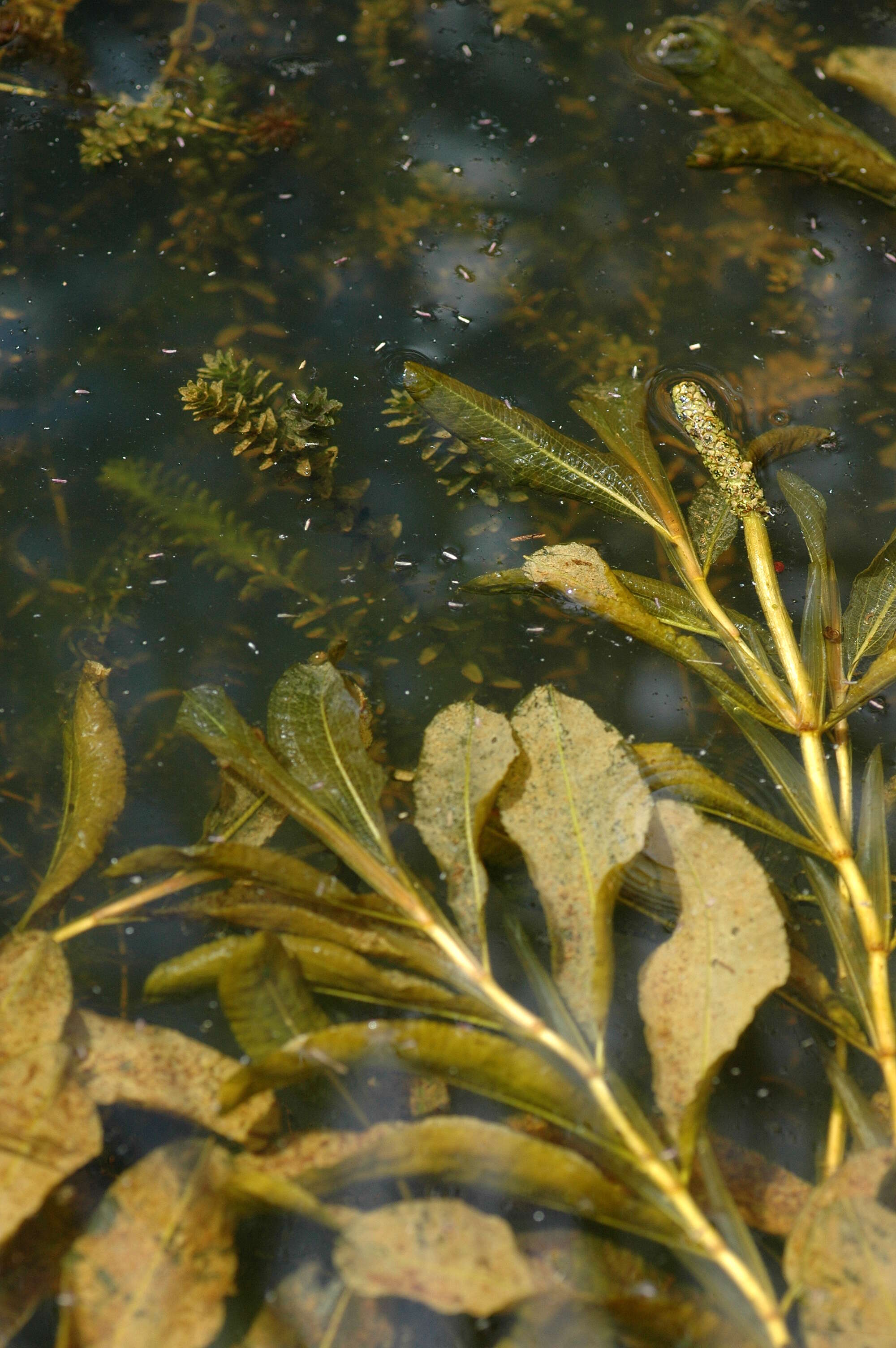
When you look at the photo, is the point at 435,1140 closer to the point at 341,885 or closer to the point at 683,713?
the point at 341,885

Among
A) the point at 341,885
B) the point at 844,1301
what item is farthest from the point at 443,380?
the point at 844,1301

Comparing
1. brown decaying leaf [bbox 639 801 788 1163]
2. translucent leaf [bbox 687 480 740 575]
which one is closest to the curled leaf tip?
translucent leaf [bbox 687 480 740 575]

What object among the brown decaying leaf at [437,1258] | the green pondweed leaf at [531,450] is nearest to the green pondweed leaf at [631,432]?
the green pondweed leaf at [531,450]

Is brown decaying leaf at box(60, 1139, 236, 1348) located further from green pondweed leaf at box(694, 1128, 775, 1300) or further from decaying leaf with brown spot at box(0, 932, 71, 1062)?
green pondweed leaf at box(694, 1128, 775, 1300)

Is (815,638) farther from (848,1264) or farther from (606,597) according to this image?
(848,1264)

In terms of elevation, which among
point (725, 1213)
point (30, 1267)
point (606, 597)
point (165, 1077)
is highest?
point (606, 597)

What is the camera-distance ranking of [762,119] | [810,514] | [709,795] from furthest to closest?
[762,119] → [810,514] → [709,795]

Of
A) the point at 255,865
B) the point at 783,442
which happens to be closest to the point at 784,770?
the point at 783,442
